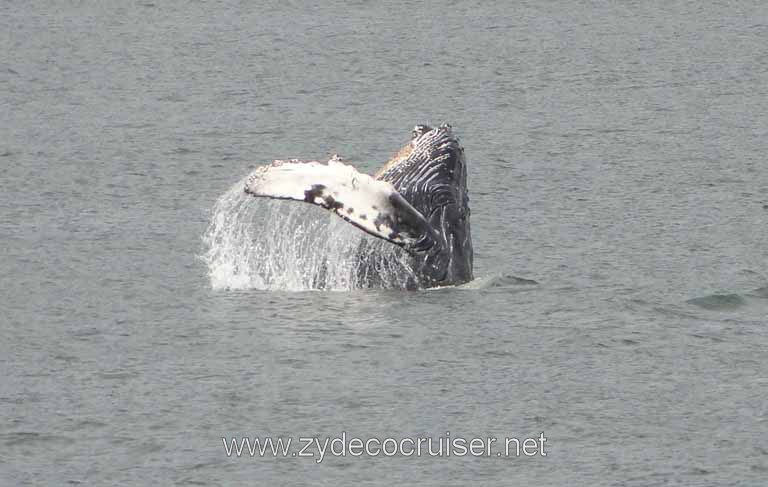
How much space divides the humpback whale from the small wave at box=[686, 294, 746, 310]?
1682 mm

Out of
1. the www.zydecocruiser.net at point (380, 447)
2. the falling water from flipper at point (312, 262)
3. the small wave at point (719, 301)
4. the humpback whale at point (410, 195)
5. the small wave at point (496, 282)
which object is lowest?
the www.zydecocruiser.net at point (380, 447)

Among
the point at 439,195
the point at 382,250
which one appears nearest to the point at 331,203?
the point at 382,250

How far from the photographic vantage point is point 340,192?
1275 cm

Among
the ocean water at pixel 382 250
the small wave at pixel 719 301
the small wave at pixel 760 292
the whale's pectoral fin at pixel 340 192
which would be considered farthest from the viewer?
the small wave at pixel 760 292

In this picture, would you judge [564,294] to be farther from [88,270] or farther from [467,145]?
[467,145]

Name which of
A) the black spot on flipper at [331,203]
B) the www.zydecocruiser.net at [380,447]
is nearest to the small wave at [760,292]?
the black spot on flipper at [331,203]

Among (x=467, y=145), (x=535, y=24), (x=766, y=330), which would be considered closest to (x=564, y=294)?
(x=766, y=330)

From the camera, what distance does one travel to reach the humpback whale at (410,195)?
12711mm

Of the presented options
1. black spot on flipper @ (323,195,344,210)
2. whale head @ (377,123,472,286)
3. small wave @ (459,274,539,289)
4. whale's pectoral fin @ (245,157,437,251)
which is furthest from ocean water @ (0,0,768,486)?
black spot on flipper @ (323,195,344,210)

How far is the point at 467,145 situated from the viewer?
20.3m

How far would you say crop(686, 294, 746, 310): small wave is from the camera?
13742mm

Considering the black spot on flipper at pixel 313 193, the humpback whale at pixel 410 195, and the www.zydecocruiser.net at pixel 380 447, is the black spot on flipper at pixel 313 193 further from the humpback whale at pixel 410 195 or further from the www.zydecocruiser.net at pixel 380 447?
the www.zydecocruiser.net at pixel 380 447

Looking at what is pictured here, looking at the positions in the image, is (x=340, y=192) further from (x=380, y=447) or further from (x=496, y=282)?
(x=380, y=447)

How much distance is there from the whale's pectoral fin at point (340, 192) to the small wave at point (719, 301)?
231cm
